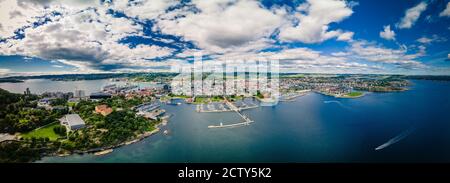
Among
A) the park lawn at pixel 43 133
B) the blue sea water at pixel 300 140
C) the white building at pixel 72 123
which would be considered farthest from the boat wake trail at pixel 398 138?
the park lawn at pixel 43 133

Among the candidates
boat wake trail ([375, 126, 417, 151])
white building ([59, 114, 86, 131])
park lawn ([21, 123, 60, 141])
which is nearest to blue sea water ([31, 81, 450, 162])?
boat wake trail ([375, 126, 417, 151])

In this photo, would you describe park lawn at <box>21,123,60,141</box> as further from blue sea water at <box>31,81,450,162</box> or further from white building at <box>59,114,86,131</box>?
blue sea water at <box>31,81,450,162</box>

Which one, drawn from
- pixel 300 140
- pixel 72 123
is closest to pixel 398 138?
pixel 300 140

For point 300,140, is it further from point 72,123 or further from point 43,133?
point 43,133

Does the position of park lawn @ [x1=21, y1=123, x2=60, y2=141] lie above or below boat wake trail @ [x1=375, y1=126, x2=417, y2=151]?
above

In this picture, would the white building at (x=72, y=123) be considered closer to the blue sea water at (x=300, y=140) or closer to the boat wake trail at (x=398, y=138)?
the blue sea water at (x=300, y=140)

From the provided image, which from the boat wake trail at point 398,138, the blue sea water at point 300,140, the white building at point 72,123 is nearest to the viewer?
the blue sea water at point 300,140

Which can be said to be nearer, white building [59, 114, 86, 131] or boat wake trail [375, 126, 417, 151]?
boat wake trail [375, 126, 417, 151]

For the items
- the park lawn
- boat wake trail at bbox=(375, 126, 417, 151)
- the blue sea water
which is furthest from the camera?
boat wake trail at bbox=(375, 126, 417, 151)

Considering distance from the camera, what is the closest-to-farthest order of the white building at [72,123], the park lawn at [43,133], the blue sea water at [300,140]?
1. the blue sea water at [300,140]
2. the park lawn at [43,133]
3. the white building at [72,123]
